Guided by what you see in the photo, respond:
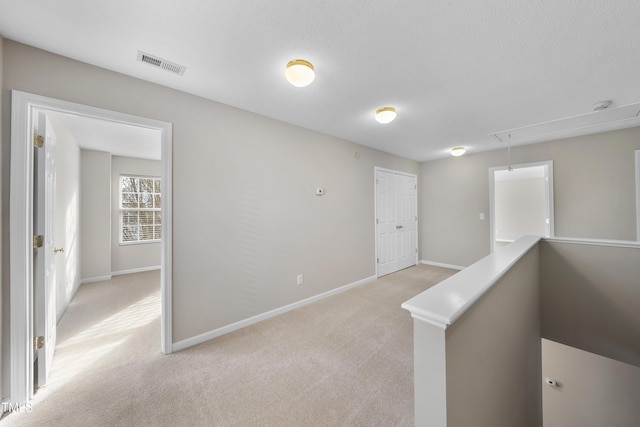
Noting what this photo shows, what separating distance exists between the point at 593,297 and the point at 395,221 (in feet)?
9.34

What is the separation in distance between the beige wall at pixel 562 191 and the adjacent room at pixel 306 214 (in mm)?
32

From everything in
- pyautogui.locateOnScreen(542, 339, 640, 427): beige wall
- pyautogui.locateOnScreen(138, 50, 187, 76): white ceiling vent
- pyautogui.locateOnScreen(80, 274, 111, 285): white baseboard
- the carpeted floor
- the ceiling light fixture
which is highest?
pyautogui.locateOnScreen(138, 50, 187, 76): white ceiling vent

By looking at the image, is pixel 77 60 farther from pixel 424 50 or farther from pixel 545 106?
pixel 545 106

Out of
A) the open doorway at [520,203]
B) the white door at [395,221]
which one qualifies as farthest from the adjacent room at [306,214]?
the open doorway at [520,203]

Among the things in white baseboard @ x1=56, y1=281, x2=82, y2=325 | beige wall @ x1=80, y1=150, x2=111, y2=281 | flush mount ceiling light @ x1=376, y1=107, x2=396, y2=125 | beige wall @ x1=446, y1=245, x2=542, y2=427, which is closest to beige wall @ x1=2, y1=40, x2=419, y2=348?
flush mount ceiling light @ x1=376, y1=107, x2=396, y2=125

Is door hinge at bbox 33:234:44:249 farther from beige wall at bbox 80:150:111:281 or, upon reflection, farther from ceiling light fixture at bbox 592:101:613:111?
ceiling light fixture at bbox 592:101:613:111

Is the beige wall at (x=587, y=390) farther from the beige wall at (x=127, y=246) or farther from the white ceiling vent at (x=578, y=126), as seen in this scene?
the beige wall at (x=127, y=246)

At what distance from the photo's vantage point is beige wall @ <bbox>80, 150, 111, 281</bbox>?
170 inches

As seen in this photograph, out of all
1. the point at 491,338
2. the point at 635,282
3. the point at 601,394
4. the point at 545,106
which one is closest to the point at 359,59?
the point at 491,338

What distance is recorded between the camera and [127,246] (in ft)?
16.1

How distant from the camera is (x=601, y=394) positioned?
3104 millimetres

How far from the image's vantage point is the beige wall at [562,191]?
3.40 meters

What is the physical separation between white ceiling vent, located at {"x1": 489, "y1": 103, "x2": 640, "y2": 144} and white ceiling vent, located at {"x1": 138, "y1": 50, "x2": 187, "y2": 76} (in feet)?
13.8

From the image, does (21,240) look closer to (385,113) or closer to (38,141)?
(38,141)
